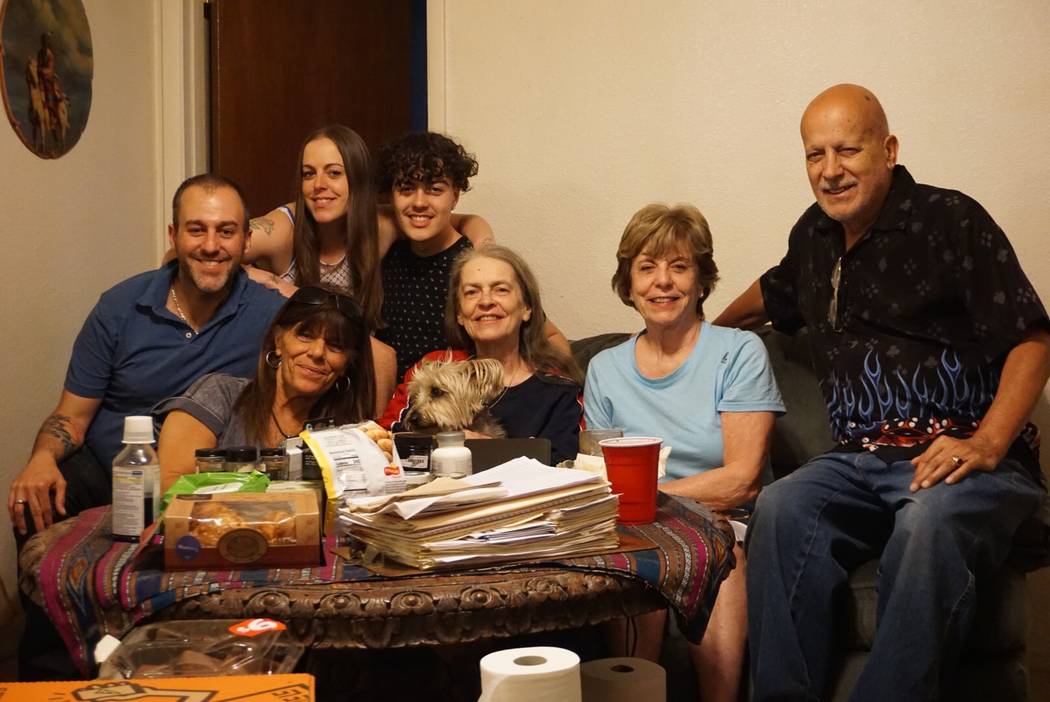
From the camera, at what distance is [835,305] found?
2494 mm

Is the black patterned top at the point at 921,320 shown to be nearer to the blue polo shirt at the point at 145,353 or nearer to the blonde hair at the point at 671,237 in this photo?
the blonde hair at the point at 671,237

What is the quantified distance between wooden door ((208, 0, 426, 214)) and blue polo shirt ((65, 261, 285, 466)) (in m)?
1.20

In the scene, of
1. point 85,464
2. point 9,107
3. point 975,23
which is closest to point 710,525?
point 85,464

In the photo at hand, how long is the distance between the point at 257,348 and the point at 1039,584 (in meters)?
2.26

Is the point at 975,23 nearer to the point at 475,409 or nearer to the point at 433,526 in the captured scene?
the point at 475,409

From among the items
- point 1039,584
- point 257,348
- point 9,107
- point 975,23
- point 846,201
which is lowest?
point 1039,584

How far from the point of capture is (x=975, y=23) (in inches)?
118

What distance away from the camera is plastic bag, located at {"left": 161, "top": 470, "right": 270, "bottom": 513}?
1.52 m

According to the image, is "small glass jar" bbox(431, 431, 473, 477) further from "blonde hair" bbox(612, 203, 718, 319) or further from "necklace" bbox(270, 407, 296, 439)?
"blonde hair" bbox(612, 203, 718, 319)

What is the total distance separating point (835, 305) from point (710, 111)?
Result: 105 centimetres

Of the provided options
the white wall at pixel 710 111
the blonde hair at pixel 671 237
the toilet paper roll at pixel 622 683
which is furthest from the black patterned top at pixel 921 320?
the toilet paper roll at pixel 622 683

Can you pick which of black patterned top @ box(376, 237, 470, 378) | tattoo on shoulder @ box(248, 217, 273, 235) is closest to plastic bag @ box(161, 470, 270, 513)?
black patterned top @ box(376, 237, 470, 378)

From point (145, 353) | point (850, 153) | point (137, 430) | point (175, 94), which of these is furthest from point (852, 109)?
point (175, 94)

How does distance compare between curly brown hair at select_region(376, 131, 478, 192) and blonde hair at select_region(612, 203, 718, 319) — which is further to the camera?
curly brown hair at select_region(376, 131, 478, 192)
